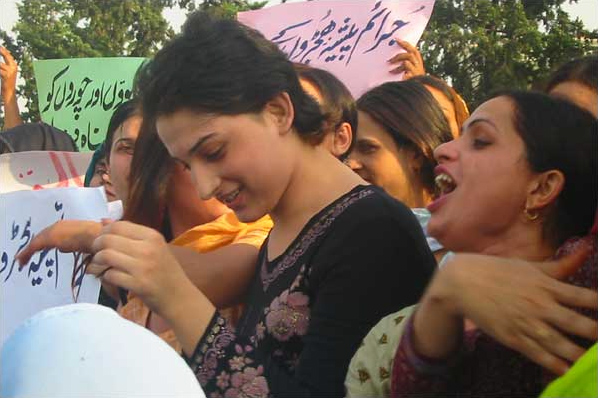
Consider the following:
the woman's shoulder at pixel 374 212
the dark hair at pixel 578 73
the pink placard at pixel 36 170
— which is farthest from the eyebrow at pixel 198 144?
→ the pink placard at pixel 36 170

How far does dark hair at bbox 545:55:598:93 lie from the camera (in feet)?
6.15

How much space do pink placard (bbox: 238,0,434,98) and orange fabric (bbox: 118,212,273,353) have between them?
146 cm

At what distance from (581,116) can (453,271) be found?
0.47m

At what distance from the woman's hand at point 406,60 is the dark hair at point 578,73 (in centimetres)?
128

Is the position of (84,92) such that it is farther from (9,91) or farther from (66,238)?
(66,238)

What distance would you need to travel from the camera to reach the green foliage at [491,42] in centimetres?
1188

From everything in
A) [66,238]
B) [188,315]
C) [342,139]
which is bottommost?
[66,238]

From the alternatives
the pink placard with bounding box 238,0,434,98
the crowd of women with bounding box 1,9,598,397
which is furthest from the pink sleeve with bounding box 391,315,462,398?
the pink placard with bounding box 238,0,434,98

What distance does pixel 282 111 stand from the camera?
1.62 meters

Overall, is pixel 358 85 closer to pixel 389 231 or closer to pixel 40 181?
pixel 40 181

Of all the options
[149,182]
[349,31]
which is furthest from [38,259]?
[349,31]

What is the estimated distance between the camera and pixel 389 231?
57.3 inches

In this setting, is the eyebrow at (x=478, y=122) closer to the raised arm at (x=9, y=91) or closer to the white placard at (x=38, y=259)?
the white placard at (x=38, y=259)

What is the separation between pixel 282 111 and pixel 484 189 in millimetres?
416
